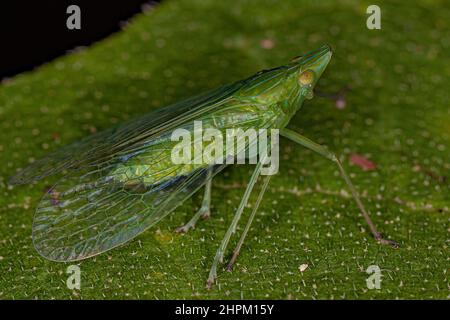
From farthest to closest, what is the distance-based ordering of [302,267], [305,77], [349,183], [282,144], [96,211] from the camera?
[282,144], [305,77], [349,183], [96,211], [302,267]

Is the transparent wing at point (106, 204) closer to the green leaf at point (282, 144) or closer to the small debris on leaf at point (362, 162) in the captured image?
the green leaf at point (282, 144)

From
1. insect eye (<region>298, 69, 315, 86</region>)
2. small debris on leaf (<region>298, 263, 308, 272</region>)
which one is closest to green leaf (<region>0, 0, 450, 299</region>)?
small debris on leaf (<region>298, 263, 308, 272</region>)

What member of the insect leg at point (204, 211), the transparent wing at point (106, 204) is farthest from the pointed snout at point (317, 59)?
the insect leg at point (204, 211)

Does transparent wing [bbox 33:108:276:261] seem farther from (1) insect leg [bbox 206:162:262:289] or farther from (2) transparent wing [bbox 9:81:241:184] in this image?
(1) insect leg [bbox 206:162:262:289]

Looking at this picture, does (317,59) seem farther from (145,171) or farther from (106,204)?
(106,204)

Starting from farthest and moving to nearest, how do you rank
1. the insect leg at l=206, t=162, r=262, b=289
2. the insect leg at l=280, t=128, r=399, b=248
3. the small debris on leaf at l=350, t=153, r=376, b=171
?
the small debris on leaf at l=350, t=153, r=376, b=171
the insect leg at l=280, t=128, r=399, b=248
the insect leg at l=206, t=162, r=262, b=289

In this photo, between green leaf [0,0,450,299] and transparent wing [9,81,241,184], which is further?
transparent wing [9,81,241,184]

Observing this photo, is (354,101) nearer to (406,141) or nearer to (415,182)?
(406,141)

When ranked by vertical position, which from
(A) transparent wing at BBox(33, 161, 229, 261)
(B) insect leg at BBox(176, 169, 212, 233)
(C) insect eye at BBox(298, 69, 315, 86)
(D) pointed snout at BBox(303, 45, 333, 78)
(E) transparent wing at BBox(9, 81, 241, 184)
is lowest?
(B) insect leg at BBox(176, 169, 212, 233)

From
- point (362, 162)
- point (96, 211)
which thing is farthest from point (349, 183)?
point (96, 211)
